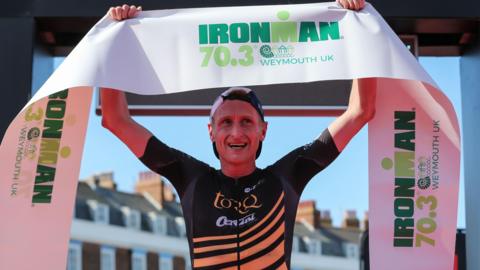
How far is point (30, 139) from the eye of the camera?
468 cm

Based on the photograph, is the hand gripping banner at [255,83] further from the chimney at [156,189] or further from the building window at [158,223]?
the chimney at [156,189]

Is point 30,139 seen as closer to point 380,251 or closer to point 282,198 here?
point 282,198

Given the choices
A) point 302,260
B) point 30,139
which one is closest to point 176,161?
point 30,139

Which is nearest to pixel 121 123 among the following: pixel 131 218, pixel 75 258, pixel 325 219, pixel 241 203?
pixel 241 203

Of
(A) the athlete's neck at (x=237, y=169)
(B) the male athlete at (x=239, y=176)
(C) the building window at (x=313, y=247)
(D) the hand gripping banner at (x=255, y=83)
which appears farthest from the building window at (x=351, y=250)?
(A) the athlete's neck at (x=237, y=169)

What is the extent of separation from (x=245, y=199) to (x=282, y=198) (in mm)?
166

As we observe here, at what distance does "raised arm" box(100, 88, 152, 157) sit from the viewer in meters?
4.30

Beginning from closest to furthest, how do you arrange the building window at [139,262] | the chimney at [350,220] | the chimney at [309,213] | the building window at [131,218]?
the building window at [139,262] → the building window at [131,218] → the chimney at [309,213] → the chimney at [350,220]

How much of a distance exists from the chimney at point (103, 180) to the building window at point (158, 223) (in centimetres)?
242

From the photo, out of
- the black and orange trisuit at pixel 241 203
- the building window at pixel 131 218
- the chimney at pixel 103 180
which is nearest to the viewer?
the black and orange trisuit at pixel 241 203

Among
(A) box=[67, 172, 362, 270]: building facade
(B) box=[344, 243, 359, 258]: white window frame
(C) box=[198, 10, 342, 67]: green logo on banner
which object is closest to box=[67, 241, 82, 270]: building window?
(A) box=[67, 172, 362, 270]: building facade

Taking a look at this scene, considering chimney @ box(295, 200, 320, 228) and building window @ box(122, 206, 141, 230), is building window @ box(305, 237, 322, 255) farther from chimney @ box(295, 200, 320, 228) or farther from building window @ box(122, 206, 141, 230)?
building window @ box(122, 206, 141, 230)

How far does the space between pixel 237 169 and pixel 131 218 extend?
1363 inches

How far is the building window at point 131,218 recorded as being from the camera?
38250mm
